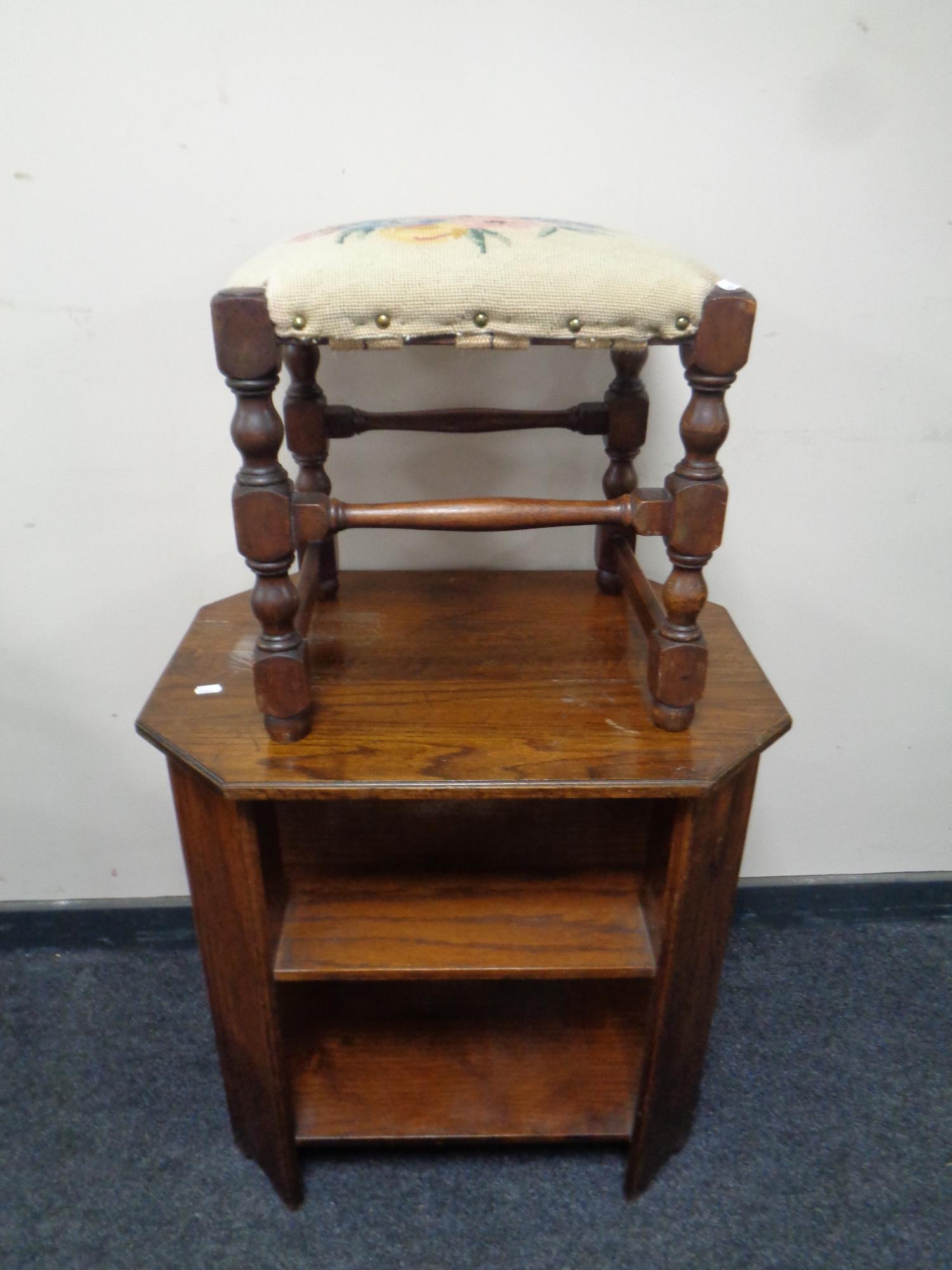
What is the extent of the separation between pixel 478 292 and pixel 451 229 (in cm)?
11

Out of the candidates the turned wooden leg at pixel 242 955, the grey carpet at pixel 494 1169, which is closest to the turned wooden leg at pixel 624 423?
the turned wooden leg at pixel 242 955

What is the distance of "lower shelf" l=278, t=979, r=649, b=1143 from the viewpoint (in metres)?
1.08

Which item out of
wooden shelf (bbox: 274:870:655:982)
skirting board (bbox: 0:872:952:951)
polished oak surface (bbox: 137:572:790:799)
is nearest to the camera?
polished oak surface (bbox: 137:572:790:799)

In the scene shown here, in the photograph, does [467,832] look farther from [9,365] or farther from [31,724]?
[9,365]

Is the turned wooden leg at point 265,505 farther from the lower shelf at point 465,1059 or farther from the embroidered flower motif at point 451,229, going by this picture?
the lower shelf at point 465,1059

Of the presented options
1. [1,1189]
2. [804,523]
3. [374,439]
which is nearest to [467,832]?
[374,439]

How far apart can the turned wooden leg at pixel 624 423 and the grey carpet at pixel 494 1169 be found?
0.78m

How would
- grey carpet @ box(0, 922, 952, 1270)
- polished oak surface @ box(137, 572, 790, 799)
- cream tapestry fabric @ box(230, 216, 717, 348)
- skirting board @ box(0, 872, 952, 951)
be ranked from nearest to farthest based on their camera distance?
1. cream tapestry fabric @ box(230, 216, 717, 348)
2. polished oak surface @ box(137, 572, 790, 799)
3. grey carpet @ box(0, 922, 952, 1270)
4. skirting board @ box(0, 872, 952, 951)

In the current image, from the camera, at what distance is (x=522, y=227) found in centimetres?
78

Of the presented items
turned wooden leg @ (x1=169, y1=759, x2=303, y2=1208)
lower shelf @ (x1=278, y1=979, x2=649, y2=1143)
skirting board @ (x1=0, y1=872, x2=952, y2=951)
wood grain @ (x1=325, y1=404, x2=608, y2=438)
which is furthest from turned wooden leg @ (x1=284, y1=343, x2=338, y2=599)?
skirting board @ (x1=0, y1=872, x2=952, y2=951)

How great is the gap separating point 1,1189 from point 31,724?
22.7 inches

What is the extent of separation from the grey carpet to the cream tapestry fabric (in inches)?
38.7

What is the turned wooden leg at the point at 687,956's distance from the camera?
86 cm

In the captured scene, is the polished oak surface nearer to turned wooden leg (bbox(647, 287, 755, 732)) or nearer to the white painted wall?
turned wooden leg (bbox(647, 287, 755, 732))
